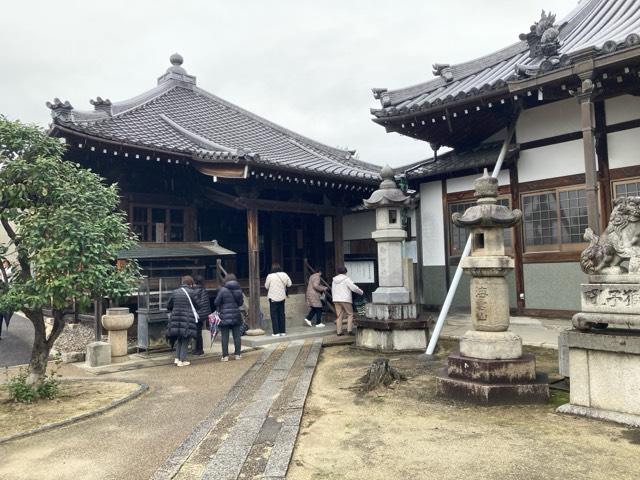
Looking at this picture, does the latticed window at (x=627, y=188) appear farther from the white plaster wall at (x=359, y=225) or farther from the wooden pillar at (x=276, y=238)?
the wooden pillar at (x=276, y=238)

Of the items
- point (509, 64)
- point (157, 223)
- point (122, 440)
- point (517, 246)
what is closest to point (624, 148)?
point (517, 246)

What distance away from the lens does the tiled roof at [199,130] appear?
10.6 meters

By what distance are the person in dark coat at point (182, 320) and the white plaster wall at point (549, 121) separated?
835 centimetres

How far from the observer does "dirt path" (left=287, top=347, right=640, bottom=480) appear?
12.9ft

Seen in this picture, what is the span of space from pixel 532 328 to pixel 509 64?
6373 millimetres

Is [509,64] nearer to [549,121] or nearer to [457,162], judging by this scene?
[549,121]

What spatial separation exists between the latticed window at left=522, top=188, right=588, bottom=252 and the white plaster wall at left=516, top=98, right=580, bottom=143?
4.39 feet

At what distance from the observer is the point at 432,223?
41.9 ft

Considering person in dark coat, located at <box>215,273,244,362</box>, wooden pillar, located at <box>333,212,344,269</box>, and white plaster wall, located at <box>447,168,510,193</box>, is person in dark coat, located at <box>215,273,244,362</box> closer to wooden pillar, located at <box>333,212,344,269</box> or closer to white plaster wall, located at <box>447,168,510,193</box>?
wooden pillar, located at <box>333,212,344,269</box>

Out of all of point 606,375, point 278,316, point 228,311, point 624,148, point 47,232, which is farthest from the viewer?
point 278,316

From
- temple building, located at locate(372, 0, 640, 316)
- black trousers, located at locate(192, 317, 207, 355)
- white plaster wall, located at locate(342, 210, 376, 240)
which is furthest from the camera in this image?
white plaster wall, located at locate(342, 210, 376, 240)

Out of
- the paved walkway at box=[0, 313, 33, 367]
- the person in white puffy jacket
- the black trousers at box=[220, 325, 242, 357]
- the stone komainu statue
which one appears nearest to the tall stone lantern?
the person in white puffy jacket

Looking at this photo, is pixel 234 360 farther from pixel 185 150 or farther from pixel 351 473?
pixel 351 473

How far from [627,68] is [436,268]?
6471 millimetres
